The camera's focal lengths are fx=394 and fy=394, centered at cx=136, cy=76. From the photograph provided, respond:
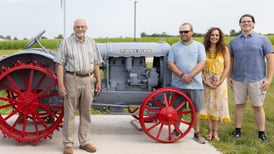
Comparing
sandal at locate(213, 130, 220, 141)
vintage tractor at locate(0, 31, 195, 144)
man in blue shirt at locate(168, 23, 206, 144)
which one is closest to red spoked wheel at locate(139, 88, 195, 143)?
vintage tractor at locate(0, 31, 195, 144)

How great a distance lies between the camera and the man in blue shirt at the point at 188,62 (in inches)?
195

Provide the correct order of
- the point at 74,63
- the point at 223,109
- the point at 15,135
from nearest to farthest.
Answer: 1. the point at 74,63
2. the point at 15,135
3. the point at 223,109

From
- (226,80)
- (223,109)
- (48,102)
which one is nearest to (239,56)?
(226,80)

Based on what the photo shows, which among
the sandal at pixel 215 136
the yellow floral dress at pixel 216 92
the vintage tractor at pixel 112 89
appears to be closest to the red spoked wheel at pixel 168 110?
the vintage tractor at pixel 112 89

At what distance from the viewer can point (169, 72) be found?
5.43 m

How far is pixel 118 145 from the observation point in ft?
16.5

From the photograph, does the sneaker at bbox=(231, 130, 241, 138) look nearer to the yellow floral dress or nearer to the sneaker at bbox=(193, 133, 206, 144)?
the yellow floral dress

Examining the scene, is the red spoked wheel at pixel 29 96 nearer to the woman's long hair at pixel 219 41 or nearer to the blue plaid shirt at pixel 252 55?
the woman's long hair at pixel 219 41

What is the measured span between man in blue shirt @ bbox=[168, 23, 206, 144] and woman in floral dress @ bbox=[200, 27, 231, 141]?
9.3 inches

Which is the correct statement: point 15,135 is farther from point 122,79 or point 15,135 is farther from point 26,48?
point 122,79

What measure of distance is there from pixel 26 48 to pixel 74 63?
128cm

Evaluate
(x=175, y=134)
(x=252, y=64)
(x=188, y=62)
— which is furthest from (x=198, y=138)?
(x=252, y=64)

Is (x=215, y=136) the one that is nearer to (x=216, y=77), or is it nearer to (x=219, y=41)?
(x=216, y=77)

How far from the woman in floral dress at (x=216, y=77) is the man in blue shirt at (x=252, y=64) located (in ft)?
0.76
